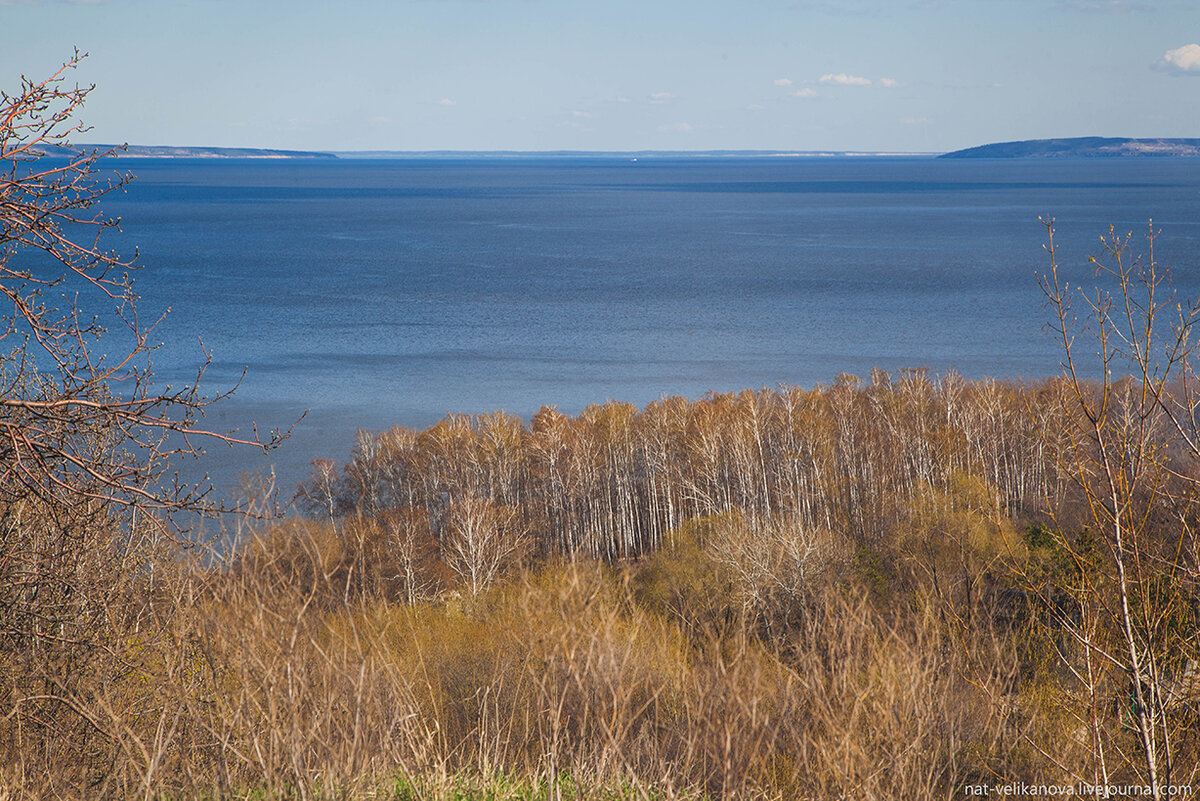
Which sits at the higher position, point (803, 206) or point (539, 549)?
point (803, 206)

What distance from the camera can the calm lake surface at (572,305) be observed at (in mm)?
56812

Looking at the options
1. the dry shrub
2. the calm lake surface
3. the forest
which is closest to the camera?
the forest

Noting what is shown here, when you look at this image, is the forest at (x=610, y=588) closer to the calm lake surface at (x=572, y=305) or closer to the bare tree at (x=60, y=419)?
the bare tree at (x=60, y=419)

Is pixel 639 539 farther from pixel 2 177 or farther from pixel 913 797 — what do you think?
pixel 2 177

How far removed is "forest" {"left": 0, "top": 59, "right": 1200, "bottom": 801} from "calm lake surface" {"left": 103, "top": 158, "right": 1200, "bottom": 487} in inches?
316

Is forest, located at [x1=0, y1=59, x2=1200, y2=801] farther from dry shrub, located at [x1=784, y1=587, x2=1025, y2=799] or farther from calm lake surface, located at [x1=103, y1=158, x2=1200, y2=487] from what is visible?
calm lake surface, located at [x1=103, y1=158, x2=1200, y2=487]

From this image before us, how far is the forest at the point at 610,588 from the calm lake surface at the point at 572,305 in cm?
803

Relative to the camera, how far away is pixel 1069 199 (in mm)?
177250

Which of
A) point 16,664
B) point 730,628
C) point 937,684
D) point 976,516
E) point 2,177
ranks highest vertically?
point 2,177

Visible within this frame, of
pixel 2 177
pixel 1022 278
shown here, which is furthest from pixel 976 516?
pixel 1022 278

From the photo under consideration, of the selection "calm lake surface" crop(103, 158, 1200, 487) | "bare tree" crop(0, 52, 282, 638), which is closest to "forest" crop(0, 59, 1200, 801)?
"bare tree" crop(0, 52, 282, 638)

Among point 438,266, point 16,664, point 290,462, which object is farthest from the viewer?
point 438,266

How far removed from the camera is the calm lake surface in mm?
56812

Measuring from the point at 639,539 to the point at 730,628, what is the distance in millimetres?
16913
